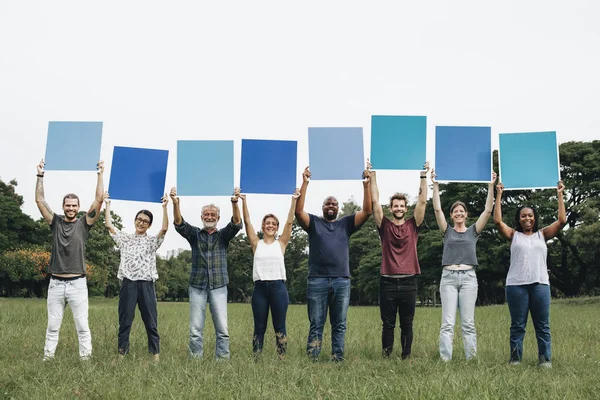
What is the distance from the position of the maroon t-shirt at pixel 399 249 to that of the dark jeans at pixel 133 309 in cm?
301

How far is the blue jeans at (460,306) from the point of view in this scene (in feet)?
23.3

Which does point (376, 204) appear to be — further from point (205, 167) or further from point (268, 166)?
point (205, 167)

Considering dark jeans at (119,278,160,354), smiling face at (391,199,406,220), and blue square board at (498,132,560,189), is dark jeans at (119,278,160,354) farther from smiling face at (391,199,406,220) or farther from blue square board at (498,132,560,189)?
blue square board at (498,132,560,189)

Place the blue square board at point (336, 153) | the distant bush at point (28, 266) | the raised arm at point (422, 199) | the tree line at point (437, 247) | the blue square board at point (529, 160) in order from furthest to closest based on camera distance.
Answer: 1. the distant bush at point (28, 266)
2. the tree line at point (437, 247)
3. the blue square board at point (529, 160)
4. the blue square board at point (336, 153)
5. the raised arm at point (422, 199)

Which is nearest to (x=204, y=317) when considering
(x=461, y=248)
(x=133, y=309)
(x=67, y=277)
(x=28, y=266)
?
(x=133, y=309)

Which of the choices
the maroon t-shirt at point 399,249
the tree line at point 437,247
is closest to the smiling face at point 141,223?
the maroon t-shirt at point 399,249

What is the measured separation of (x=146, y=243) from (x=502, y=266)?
31177 millimetres

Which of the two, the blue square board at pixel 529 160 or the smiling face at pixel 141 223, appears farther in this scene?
the blue square board at pixel 529 160

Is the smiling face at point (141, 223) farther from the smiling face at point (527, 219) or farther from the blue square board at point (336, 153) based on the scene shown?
the smiling face at point (527, 219)

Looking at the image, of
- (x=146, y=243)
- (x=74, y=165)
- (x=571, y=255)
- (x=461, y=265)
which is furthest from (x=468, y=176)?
(x=571, y=255)

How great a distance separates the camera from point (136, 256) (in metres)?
7.12

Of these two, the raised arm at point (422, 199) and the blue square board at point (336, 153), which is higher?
the blue square board at point (336, 153)

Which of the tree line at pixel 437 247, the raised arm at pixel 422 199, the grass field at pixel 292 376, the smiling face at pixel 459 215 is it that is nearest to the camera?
the grass field at pixel 292 376

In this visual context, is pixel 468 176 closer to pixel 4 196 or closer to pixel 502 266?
pixel 502 266
